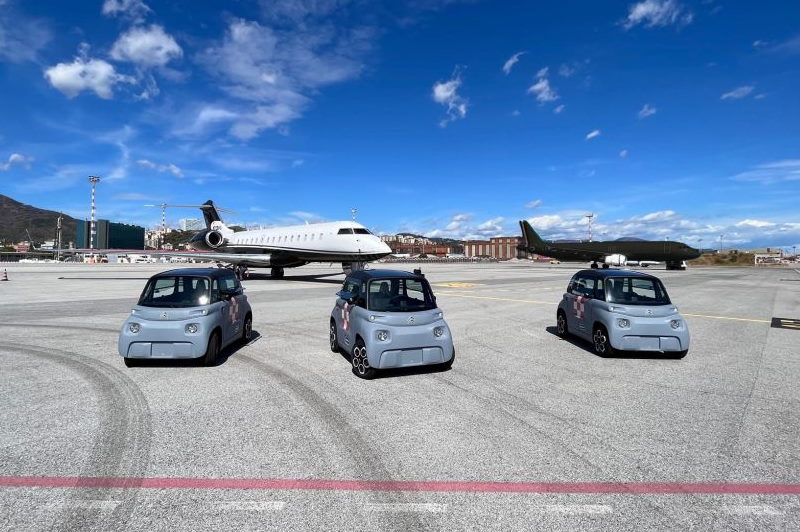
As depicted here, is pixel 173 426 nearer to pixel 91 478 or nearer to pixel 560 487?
pixel 91 478

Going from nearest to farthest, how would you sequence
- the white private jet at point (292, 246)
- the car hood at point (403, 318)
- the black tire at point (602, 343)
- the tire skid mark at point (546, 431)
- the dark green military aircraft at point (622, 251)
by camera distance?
the tire skid mark at point (546, 431)
the car hood at point (403, 318)
the black tire at point (602, 343)
the white private jet at point (292, 246)
the dark green military aircraft at point (622, 251)

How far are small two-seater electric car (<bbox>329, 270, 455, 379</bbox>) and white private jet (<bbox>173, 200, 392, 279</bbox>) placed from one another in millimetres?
16005

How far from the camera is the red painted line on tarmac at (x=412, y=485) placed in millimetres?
3877

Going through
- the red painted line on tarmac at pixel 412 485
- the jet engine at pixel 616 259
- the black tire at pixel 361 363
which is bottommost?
the red painted line on tarmac at pixel 412 485

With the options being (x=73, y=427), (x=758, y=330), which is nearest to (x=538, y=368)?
(x=73, y=427)

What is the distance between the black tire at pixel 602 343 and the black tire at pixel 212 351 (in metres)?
7.80

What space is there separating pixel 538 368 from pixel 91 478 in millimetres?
6867

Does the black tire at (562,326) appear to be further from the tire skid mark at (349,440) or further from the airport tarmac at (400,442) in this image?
the tire skid mark at (349,440)

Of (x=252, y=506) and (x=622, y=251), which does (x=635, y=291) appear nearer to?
(x=252, y=506)

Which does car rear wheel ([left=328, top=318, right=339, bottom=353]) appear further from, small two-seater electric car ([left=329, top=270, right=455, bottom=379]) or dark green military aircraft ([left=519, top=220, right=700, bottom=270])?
dark green military aircraft ([left=519, top=220, right=700, bottom=270])

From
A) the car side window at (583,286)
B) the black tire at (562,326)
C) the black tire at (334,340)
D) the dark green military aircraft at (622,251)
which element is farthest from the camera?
the dark green military aircraft at (622,251)

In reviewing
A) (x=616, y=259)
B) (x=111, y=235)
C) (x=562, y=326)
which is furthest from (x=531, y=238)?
(x=111, y=235)

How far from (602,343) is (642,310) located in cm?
104

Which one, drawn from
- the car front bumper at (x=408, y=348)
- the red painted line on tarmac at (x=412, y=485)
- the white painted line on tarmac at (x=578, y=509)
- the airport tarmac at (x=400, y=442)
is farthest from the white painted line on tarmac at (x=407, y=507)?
the car front bumper at (x=408, y=348)
